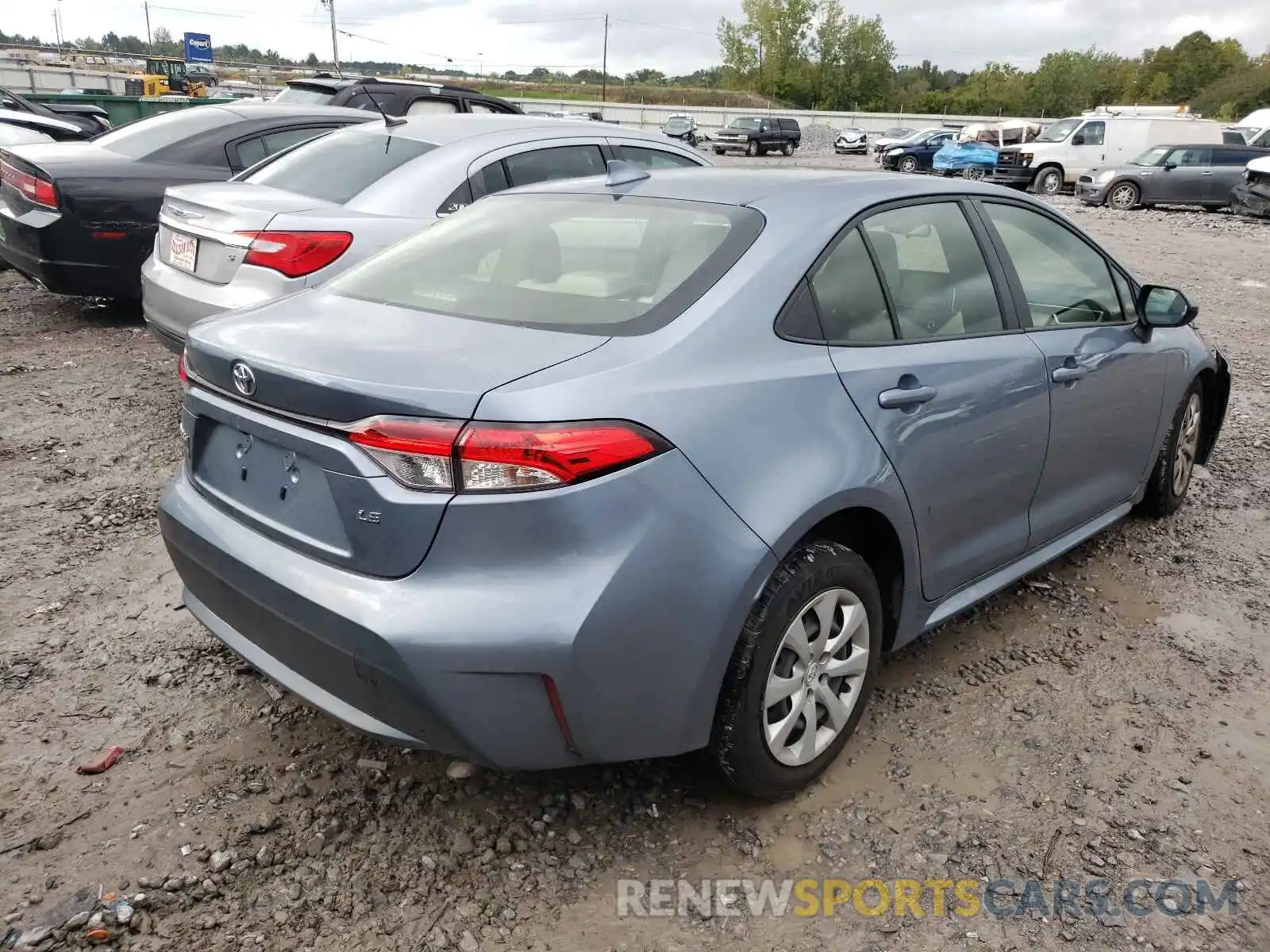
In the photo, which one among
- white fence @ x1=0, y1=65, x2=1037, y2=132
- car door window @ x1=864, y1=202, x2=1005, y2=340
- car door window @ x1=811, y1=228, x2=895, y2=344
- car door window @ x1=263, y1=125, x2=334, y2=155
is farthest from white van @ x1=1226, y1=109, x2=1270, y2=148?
white fence @ x1=0, y1=65, x2=1037, y2=132

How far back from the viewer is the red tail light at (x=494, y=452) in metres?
2.02

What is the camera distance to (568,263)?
9.25 feet

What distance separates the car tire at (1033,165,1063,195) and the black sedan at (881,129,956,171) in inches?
375

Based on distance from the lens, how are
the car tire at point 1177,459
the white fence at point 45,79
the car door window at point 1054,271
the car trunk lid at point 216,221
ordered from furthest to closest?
the white fence at point 45,79 → the car trunk lid at point 216,221 → the car tire at point 1177,459 → the car door window at point 1054,271

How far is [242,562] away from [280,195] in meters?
3.50

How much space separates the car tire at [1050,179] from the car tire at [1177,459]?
22.2 m

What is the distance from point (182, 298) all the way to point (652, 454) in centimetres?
388

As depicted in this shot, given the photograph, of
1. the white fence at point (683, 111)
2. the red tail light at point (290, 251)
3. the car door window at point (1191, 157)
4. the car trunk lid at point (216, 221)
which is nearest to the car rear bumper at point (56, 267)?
the car trunk lid at point (216, 221)

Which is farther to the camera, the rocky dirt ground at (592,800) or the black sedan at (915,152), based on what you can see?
the black sedan at (915,152)

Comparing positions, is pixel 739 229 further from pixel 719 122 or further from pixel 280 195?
pixel 719 122

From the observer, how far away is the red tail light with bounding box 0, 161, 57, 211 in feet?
21.7

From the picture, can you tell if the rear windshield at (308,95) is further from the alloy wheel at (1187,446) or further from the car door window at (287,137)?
the alloy wheel at (1187,446)

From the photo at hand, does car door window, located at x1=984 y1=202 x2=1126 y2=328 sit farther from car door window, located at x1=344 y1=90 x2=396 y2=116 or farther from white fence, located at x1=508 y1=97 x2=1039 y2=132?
white fence, located at x1=508 y1=97 x2=1039 y2=132

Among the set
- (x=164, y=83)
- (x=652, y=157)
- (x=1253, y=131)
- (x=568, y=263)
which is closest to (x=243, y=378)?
(x=568, y=263)
